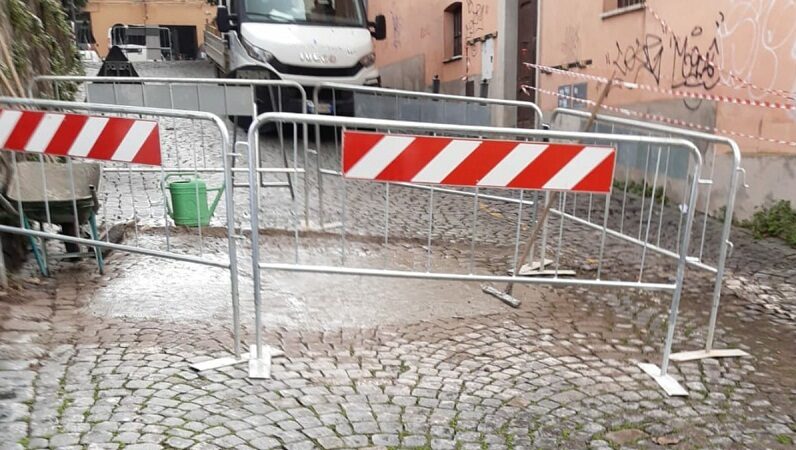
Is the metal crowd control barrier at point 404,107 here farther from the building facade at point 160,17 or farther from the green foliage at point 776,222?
the building facade at point 160,17

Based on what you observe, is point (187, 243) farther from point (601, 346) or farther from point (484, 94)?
point (484, 94)

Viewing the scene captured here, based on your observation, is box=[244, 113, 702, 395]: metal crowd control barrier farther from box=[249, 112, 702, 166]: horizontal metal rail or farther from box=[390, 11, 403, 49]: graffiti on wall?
box=[390, 11, 403, 49]: graffiti on wall

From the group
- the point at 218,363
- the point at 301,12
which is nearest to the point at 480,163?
the point at 218,363

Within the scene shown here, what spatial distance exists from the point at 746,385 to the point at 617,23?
6.70 metres

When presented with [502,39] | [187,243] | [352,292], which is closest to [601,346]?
[352,292]

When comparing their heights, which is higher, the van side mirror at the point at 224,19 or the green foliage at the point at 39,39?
the van side mirror at the point at 224,19

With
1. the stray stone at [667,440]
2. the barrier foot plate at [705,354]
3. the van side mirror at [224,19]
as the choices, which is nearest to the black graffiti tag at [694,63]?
the barrier foot plate at [705,354]

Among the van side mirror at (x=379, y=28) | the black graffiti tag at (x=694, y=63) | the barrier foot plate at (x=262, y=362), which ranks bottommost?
the barrier foot plate at (x=262, y=362)

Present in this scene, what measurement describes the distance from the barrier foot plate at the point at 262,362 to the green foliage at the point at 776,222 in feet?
17.1

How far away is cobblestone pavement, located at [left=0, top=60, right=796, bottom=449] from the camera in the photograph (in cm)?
300

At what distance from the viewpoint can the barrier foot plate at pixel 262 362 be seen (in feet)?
11.3

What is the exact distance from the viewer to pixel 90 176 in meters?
5.16

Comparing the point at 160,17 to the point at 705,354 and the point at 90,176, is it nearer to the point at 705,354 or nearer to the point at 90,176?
the point at 90,176

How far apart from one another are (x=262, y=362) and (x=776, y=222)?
5501 mm
